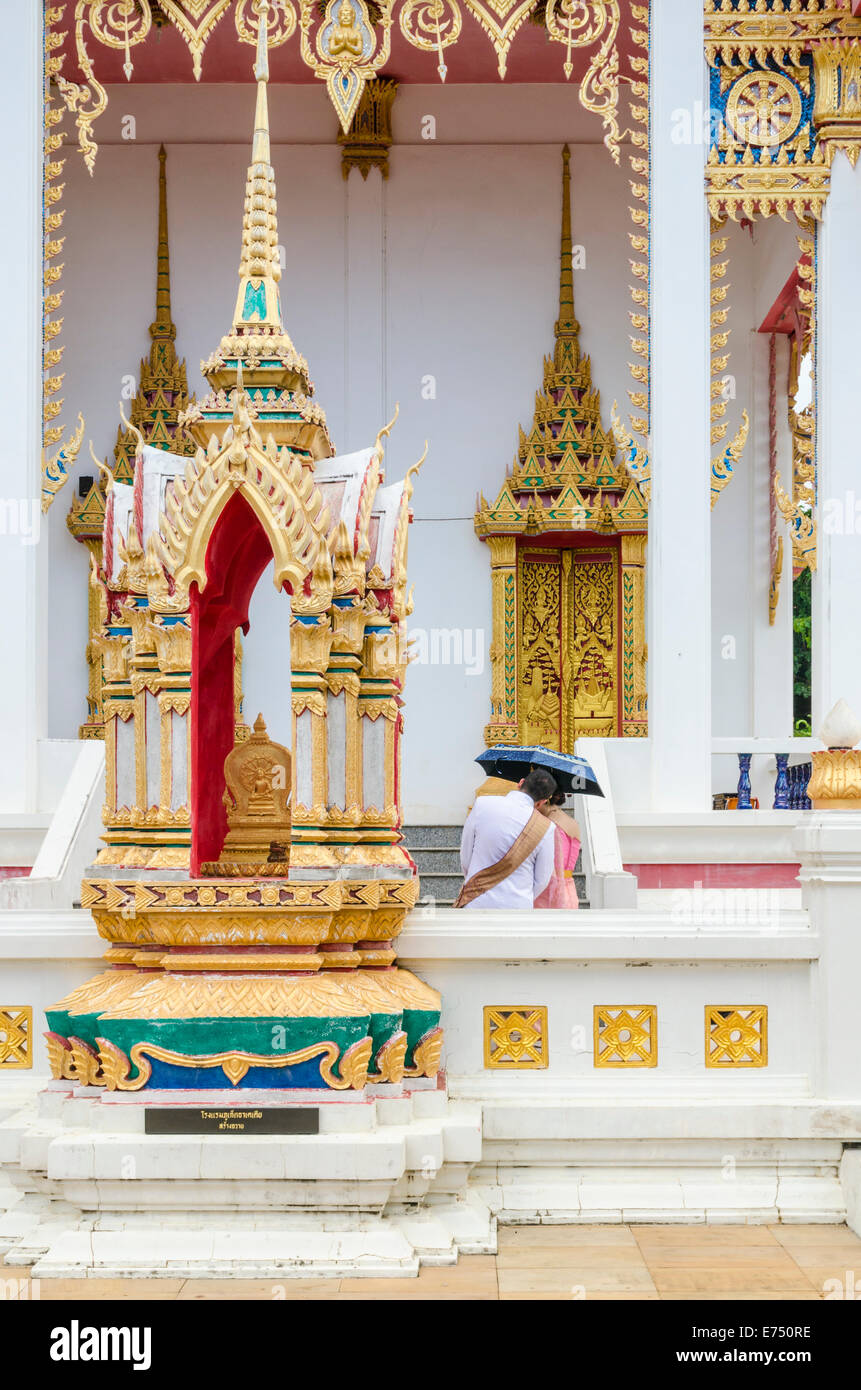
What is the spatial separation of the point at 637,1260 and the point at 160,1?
8.26 m

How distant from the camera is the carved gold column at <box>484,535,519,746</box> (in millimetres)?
11891

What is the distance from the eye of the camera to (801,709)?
79.0 feet

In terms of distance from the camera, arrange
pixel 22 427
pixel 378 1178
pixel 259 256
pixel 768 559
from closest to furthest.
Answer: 1. pixel 378 1178
2. pixel 259 256
3. pixel 22 427
4. pixel 768 559

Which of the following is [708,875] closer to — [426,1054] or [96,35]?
[426,1054]

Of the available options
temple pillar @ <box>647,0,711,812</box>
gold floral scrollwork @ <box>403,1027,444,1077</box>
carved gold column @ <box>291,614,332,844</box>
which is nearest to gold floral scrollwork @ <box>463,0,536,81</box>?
temple pillar @ <box>647,0,711,812</box>

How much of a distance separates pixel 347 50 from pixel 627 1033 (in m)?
6.86

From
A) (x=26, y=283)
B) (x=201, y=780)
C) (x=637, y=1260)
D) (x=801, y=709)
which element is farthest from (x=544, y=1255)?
(x=801, y=709)

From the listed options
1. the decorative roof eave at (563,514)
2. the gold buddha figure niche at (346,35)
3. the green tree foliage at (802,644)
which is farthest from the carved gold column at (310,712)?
the green tree foliage at (802,644)

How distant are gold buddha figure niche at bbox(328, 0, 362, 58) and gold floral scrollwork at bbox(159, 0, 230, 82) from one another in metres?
0.69

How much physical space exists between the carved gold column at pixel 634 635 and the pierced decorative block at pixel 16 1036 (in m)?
7.06

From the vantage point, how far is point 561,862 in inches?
284

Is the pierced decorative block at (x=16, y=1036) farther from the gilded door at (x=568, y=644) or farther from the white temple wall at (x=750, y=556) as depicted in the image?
the white temple wall at (x=750, y=556)

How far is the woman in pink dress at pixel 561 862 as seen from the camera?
6.76m

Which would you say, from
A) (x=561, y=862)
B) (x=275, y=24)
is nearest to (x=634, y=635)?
(x=561, y=862)
